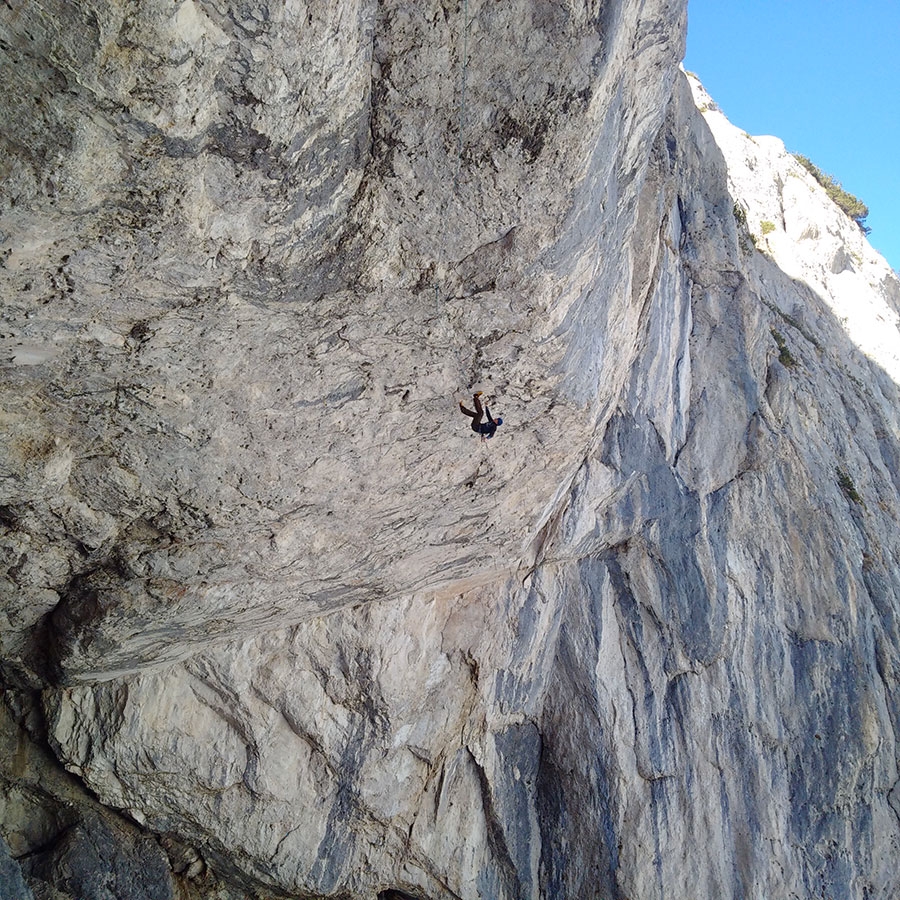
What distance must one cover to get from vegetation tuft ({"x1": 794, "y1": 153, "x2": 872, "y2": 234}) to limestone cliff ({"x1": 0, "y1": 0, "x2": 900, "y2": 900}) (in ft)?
42.3

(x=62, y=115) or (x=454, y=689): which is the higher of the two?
(x=62, y=115)

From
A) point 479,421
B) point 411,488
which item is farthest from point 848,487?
point 479,421

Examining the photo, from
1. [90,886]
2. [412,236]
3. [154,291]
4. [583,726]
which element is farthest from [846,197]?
[90,886]

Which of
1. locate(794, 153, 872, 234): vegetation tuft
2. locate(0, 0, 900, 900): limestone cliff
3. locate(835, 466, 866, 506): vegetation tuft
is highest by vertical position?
locate(794, 153, 872, 234): vegetation tuft

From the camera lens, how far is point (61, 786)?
1048 centimetres

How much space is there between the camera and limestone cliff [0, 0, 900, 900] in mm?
5680

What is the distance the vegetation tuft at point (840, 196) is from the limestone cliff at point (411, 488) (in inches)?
507

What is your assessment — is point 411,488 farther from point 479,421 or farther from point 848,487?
point 848,487

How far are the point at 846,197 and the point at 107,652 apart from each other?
27040 millimetres

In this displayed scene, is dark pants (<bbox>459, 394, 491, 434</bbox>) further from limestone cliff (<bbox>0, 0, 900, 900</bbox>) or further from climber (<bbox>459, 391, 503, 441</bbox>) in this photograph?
limestone cliff (<bbox>0, 0, 900, 900</bbox>)

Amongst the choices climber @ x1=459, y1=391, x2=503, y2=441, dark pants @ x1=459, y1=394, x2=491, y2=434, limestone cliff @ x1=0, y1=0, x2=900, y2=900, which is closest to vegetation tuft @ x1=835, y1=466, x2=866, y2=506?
limestone cliff @ x1=0, y1=0, x2=900, y2=900

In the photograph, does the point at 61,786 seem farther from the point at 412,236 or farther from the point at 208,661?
the point at 412,236

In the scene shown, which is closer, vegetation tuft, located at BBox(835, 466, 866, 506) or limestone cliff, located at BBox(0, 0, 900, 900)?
limestone cliff, located at BBox(0, 0, 900, 900)

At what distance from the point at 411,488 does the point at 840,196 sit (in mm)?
23845
